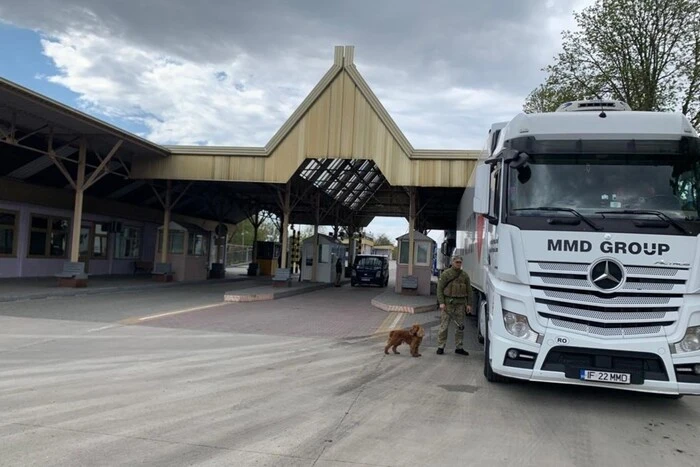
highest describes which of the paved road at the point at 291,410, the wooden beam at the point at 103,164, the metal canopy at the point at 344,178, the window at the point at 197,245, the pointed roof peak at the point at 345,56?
the pointed roof peak at the point at 345,56

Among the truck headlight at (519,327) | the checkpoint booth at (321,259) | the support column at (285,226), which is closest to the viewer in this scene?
the truck headlight at (519,327)

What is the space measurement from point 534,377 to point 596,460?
1.41 metres

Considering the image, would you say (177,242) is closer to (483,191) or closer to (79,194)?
(79,194)

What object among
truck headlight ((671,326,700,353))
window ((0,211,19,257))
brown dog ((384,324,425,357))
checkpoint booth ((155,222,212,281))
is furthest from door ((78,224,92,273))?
truck headlight ((671,326,700,353))

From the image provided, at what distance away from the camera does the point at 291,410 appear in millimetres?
5703

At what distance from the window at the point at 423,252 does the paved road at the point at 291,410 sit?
41.9 ft

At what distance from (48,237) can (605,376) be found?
73.6 ft

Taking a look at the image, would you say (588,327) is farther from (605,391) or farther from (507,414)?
(605,391)

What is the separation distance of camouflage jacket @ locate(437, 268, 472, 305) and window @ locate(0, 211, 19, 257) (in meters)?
17.9

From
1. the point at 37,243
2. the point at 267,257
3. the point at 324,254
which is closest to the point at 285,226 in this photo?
the point at 324,254

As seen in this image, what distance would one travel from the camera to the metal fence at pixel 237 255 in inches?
1967

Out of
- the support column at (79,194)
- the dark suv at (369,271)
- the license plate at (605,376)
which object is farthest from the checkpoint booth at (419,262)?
the license plate at (605,376)

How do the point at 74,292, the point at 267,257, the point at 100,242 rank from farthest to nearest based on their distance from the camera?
the point at 267,257, the point at 100,242, the point at 74,292

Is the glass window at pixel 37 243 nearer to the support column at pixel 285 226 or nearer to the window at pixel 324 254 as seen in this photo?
the support column at pixel 285 226
